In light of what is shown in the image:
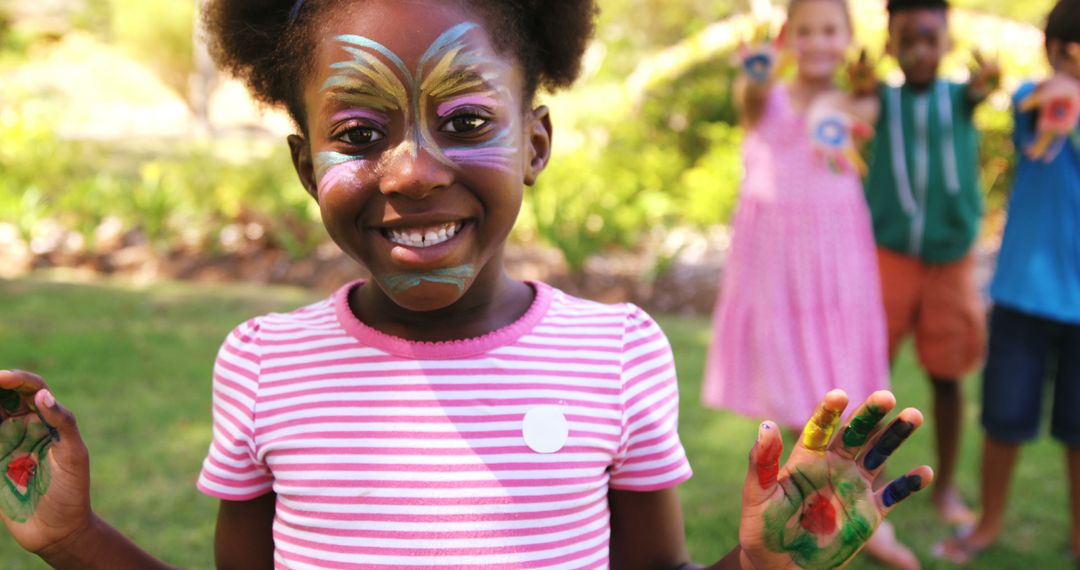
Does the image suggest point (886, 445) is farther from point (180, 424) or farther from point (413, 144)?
point (180, 424)

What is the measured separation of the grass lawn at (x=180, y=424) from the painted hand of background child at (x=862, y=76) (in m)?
1.49

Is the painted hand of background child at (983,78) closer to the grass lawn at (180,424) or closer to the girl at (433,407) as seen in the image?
the grass lawn at (180,424)

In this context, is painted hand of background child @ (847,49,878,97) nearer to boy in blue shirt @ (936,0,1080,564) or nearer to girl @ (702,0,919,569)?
girl @ (702,0,919,569)

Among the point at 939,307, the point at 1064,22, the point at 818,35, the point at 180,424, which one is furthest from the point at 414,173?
the point at 180,424

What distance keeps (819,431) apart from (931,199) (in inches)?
103

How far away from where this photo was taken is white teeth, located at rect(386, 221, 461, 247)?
1.36m

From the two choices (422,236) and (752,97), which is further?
(752,97)

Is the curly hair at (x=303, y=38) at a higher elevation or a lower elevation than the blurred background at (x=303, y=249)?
higher

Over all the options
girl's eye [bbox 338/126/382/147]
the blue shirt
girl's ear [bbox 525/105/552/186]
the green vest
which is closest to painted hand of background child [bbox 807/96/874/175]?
the green vest

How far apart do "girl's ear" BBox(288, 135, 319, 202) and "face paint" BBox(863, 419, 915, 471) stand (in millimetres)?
834

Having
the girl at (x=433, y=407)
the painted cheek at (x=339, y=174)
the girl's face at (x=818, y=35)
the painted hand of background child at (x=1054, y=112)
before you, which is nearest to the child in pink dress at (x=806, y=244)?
the girl's face at (x=818, y=35)

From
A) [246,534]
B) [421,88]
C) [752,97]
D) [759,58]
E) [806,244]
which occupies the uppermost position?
[421,88]

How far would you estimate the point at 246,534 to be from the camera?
4.95ft

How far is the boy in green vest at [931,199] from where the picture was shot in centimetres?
360
